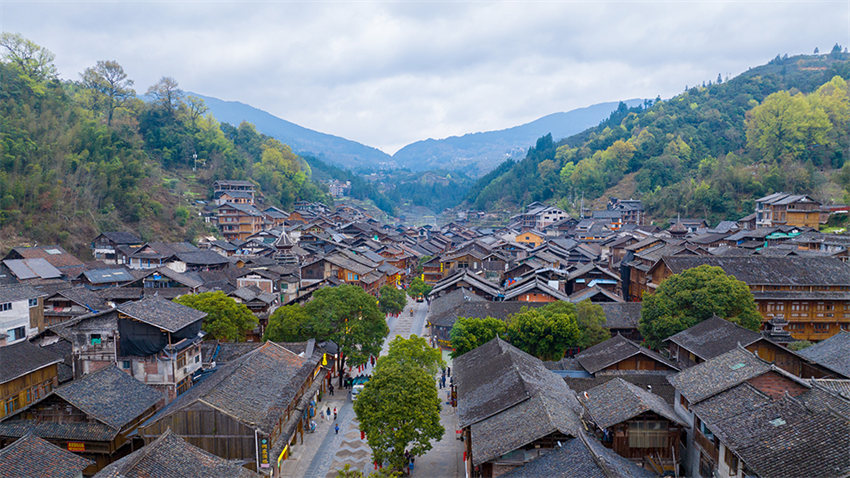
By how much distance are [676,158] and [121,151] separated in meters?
91.0

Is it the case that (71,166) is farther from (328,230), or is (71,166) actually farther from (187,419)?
(187,419)

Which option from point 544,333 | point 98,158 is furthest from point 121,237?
point 544,333

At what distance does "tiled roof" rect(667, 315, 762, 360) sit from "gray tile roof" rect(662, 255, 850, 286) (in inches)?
390

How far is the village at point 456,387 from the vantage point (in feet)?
49.6

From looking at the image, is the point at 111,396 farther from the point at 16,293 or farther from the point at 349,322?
the point at 16,293

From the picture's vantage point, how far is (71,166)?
59.1 m

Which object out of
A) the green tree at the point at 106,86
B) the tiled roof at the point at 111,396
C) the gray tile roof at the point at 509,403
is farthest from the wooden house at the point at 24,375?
the green tree at the point at 106,86

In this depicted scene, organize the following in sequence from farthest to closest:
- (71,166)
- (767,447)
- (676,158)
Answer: (676,158), (71,166), (767,447)

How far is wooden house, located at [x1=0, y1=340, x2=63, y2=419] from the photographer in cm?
2128

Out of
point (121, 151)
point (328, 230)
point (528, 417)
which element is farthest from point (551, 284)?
point (121, 151)

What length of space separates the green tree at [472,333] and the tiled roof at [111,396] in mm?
14668

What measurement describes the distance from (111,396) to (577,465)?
17355 millimetres

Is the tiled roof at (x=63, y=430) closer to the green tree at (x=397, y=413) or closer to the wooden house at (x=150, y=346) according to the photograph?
the wooden house at (x=150, y=346)

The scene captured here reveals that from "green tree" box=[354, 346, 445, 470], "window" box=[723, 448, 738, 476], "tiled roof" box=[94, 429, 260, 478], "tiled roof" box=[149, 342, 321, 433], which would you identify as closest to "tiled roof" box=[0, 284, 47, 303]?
"tiled roof" box=[149, 342, 321, 433]
